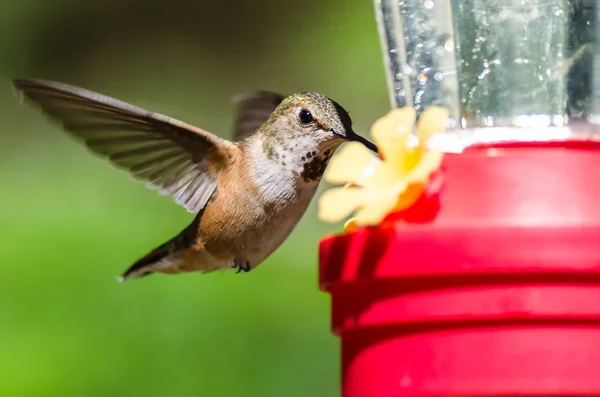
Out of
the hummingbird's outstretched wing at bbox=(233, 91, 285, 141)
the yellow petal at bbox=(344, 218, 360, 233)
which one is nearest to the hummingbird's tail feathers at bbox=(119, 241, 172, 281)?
the hummingbird's outstretched wing at bbox=(233, 91, 285, 141)

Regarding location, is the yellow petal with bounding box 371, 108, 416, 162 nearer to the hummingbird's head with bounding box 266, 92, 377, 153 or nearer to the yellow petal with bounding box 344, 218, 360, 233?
the yellow petal with bounding box 344, 218, 360, 233

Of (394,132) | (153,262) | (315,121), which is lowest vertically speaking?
(153,262)

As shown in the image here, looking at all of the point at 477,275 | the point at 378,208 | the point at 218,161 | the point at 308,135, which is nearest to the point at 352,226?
the point at 378,208

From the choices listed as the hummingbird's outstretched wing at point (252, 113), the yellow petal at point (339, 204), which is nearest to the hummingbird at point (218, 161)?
the hummingbird's outstretched wing at point (252, 113)

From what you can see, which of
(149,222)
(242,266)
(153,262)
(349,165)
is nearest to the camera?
(349,165)

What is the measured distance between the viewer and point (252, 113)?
3.79 metres

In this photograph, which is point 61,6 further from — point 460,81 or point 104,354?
point 460,81

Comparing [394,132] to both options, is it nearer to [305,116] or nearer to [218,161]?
[305,116]

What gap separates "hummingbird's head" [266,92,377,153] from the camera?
117 inches

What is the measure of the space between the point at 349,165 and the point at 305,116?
898 millimetres

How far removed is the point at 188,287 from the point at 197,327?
0.81 feet

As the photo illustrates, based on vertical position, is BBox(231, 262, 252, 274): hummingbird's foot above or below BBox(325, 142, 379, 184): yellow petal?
below

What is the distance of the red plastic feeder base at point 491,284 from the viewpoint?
1910 mm

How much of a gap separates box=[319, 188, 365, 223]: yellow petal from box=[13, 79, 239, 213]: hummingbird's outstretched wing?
109 cm
